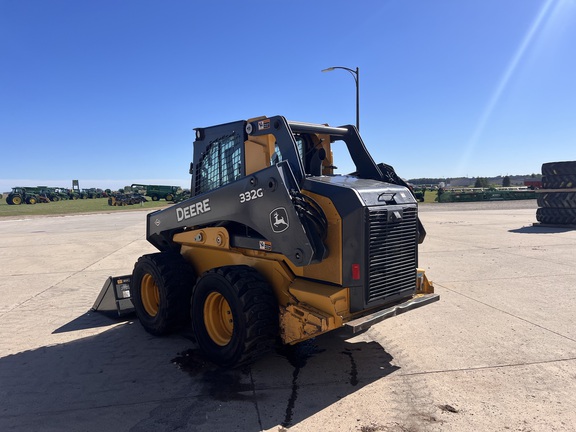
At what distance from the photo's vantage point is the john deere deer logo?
3.78 metres

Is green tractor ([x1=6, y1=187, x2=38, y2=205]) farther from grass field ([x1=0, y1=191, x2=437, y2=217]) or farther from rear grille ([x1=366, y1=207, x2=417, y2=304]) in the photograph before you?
rear grille ([x1=366, y1=207, x2=417, y2=304])

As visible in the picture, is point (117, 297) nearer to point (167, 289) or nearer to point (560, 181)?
point (167, 289)

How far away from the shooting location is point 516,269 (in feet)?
28.2

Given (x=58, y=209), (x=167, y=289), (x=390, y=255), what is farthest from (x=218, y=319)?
(x=58, y=209)

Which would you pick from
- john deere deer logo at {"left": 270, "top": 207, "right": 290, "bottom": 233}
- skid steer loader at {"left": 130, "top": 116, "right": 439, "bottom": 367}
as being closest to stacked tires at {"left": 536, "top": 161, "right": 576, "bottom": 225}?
skid steer loader at {"left": 130, "top": 116, "right": 439, "bottom": 367}

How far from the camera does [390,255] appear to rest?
13.3ft

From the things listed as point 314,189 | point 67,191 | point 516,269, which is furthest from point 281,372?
point 67,191

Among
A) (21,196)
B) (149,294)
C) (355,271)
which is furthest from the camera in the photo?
(21,196)

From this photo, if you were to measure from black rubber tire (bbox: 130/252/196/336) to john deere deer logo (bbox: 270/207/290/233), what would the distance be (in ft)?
6.18

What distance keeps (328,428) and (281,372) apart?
41.6 inches

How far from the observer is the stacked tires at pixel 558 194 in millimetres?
15641

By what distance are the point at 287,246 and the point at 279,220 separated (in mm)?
257

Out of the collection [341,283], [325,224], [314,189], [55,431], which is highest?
[314,189]

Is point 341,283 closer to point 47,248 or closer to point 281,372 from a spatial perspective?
point 281,372
